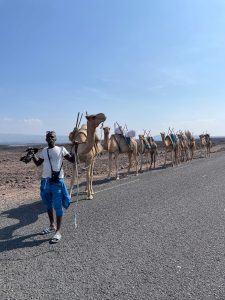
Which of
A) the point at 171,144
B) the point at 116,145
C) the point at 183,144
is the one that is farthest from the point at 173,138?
the point at 116,145

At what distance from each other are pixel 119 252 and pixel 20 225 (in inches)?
119

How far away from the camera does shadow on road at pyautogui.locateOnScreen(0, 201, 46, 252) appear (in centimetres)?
764

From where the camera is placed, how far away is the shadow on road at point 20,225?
7641 mm

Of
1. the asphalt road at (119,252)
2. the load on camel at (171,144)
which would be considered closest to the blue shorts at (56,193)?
the asphalt road at (119,252)

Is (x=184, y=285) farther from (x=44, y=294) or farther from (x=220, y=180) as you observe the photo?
(x=220, y=180)

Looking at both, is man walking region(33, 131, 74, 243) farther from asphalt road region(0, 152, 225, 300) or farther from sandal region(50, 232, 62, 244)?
asphalt road region(0, 152, 225, 300)

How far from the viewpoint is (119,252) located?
7176 mm

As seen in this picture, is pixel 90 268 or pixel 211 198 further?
pixel 211 198

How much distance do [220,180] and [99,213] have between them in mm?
8216

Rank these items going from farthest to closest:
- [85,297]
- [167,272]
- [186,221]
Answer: [186,221], [167,272], [85,297]

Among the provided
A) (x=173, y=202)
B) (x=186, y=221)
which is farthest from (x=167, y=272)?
(x=173, y=202)

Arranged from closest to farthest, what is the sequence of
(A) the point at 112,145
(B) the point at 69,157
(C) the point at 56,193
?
(C) the point at 56,193 → (B) the point at 69,157 → (A) the point at 112,145

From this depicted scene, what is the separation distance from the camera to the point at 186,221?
31.2 feet

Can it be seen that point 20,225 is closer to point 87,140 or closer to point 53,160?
point 53,160
